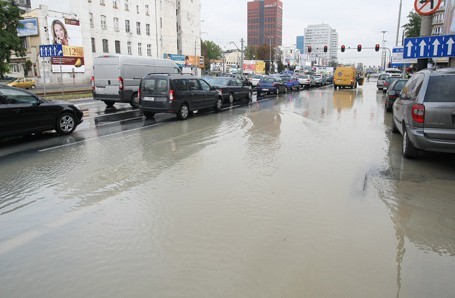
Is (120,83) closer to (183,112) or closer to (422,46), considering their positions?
(183,112)

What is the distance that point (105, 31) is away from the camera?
5638 centimetres

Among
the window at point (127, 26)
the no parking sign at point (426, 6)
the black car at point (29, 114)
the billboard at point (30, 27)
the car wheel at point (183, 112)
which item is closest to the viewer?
the black car at point (29, 114)

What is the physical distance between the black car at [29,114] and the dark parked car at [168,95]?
340cm

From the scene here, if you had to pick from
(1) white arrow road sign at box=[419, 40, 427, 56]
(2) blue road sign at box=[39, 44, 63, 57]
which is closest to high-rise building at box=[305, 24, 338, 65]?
(2) blue road sign at box=[39, 44, 63, 57]

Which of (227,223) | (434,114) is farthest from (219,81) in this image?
(227,223)

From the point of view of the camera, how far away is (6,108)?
8852 mm

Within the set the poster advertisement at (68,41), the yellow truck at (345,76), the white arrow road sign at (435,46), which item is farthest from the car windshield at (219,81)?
the poster advertisement at (68,41)

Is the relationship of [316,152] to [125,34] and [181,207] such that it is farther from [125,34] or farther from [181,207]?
[125,34]

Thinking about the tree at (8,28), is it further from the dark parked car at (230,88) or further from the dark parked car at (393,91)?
the dark parked car at (393,91)

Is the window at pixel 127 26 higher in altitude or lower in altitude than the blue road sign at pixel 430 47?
higher

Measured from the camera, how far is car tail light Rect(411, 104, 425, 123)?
6633mm

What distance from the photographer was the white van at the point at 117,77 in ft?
56.6

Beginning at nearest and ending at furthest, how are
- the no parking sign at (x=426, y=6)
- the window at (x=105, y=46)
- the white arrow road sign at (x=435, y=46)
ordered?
the no parking sign at (x=426, y=6) < the white arrow road sign at (x=435, y=46) < the window at (x=105, y=46)

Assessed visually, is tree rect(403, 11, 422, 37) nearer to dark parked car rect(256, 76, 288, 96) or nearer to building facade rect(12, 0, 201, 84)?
building facade rect(12, 0, 201, 84)
